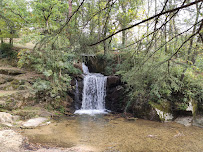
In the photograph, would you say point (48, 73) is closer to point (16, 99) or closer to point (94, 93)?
point (16, 99)

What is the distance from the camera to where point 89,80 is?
37.3 ft

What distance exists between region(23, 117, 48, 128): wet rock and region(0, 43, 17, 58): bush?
742cm

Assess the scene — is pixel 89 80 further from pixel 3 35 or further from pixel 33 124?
pixel 3 35

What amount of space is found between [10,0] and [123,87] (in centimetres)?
1041

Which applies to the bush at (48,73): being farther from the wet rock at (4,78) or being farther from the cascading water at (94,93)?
the cascading water at (94,93)

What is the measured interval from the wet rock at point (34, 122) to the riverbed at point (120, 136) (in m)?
0.34

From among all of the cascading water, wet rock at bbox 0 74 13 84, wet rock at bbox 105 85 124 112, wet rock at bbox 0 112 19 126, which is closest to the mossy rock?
wet rock at bbox 0 112 19 126

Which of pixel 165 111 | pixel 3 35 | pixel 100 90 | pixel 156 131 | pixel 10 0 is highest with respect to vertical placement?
pixel 10 0

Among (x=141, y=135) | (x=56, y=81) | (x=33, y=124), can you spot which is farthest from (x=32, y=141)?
(x=56, y=81)

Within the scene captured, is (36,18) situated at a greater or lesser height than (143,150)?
greater

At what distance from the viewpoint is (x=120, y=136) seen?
559cm

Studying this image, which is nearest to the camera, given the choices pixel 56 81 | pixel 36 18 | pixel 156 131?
pixel 156 131

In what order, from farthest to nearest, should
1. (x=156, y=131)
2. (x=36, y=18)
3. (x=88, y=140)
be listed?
(x=36, y=18), (x=156, y=131), (x=88, y=140)

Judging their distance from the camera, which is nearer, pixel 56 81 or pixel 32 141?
pixel 32 141
